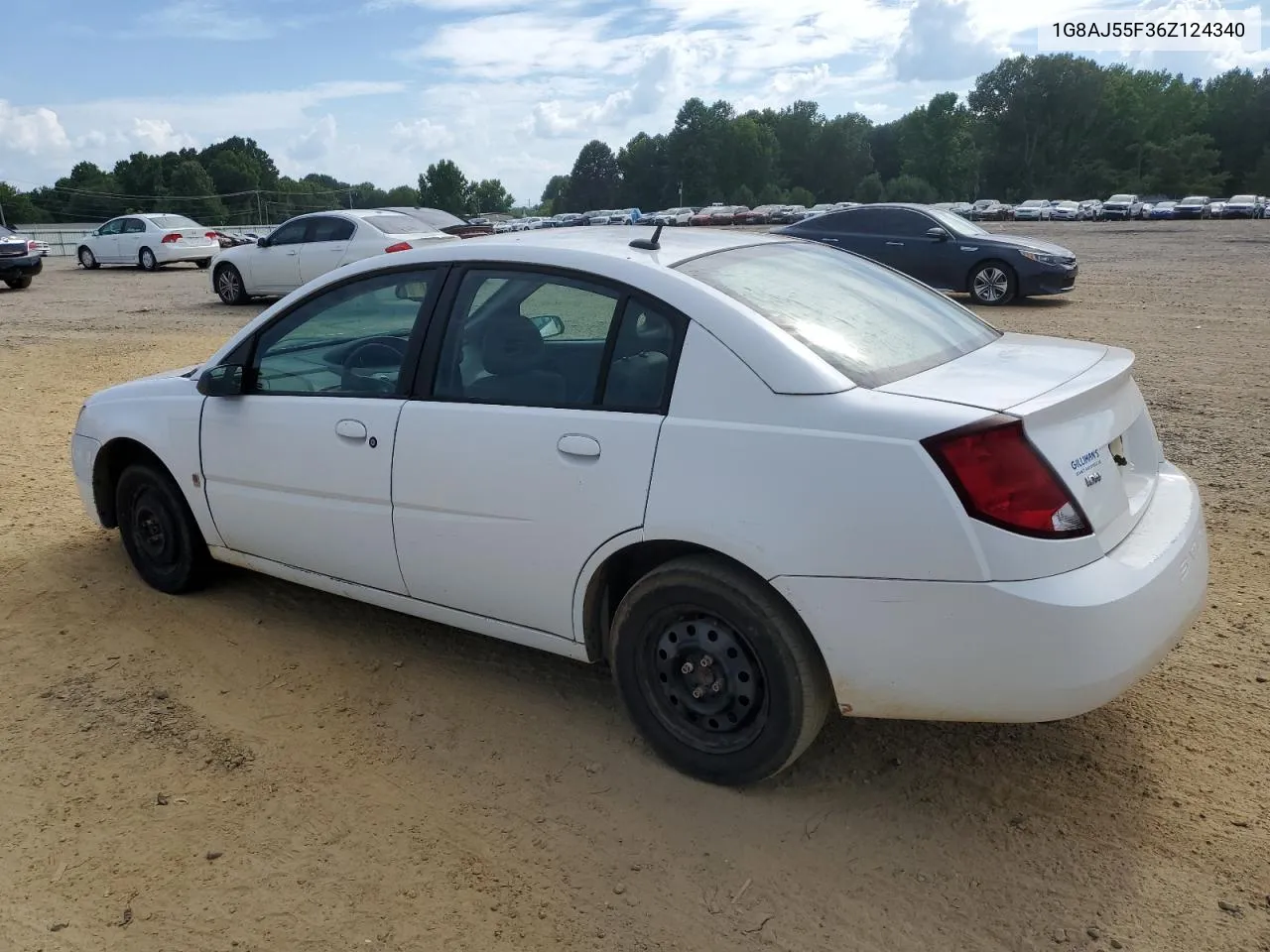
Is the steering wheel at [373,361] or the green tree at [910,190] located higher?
the green tree at [910,190]

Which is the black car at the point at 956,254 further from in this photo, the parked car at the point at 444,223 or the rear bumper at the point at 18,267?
the rear bumper at the point at 18,267

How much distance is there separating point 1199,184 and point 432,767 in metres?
104

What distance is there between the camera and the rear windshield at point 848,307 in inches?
124

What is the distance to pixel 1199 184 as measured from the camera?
9019cm

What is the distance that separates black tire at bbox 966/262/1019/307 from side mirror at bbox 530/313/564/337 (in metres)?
12.5

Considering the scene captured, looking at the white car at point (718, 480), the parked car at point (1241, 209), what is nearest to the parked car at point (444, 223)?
the white car at point (718, 480)

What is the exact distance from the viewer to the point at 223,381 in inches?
167

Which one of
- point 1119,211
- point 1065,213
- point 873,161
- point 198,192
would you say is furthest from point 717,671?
point 873,161

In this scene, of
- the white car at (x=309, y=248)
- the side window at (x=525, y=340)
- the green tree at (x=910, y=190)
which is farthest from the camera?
the green tree at (x=910, y=190)

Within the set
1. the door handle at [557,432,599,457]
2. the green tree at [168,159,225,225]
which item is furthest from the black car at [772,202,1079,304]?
the green tree at [168,159,225,225]

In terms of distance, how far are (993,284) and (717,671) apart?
13115 millimetres

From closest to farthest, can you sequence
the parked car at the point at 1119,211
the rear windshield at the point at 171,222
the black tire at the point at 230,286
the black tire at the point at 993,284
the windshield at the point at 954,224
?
1. the black tire at the point at 993,284
2. the windshield at the point at 954,224
3. the black tire at the point at 230,286
4. the rear windshield at the point at 171,222
5. the parked car at the point at 1119,211

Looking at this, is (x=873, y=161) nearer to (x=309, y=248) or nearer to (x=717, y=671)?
(x=309, y=248)

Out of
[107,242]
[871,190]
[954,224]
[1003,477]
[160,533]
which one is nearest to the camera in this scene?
[1003,477]
